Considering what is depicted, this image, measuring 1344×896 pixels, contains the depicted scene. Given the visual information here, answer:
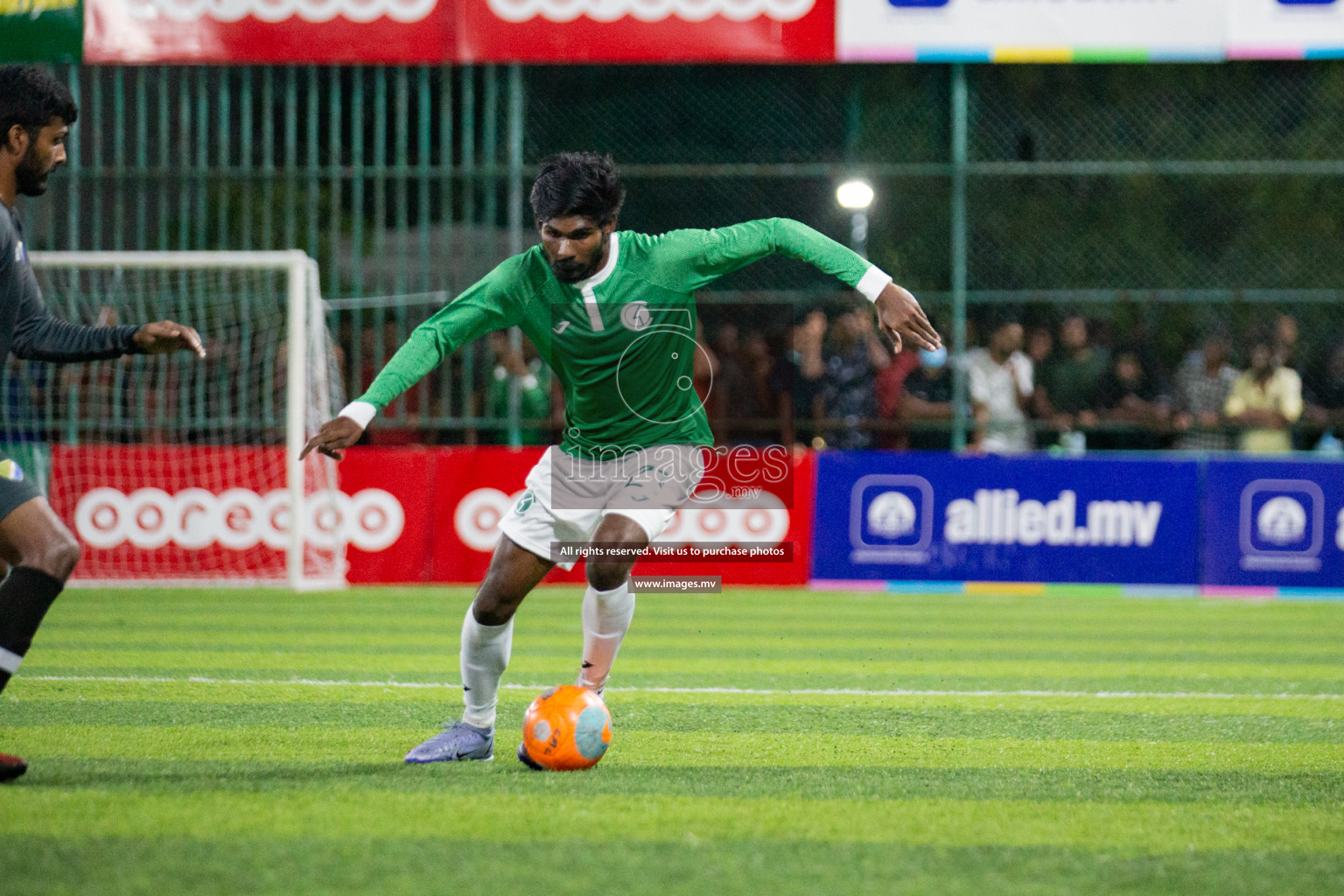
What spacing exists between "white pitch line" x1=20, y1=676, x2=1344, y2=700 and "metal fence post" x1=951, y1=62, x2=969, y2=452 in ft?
22.2

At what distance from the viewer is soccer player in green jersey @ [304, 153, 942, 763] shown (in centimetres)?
506

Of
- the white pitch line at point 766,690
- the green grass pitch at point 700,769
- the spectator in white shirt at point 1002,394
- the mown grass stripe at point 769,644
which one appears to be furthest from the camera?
the spectator in white shirt at point 1002,394

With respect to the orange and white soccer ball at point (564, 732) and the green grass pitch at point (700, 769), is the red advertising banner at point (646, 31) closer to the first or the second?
the green grass pitch at point (700, 769)

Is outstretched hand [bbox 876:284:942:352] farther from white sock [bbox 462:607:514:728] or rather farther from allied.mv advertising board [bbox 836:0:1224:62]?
allied.mv advertising board [bbox 836:0:1224:62]

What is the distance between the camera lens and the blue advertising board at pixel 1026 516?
1345 cm

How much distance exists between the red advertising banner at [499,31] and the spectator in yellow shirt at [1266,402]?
16.4ft

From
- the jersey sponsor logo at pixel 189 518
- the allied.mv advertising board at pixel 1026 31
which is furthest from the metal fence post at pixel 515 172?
the allied.mv advertising board at pixel 1026 31

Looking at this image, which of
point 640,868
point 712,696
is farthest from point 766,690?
point 640,868

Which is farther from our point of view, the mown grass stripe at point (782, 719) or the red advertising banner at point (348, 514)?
the red advertising banner at point (348, 514)

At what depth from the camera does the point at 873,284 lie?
504 cm

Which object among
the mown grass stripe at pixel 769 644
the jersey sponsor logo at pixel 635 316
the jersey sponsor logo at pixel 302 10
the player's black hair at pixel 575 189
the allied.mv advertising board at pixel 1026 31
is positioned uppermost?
the jersey sponsor logo at pixel 302 10

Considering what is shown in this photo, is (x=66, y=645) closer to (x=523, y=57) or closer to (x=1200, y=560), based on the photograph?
(x=523, y=57)

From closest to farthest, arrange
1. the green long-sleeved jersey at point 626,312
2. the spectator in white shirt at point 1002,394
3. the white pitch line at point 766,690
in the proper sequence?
the green long-sleeved jersey at point 626,312 → the white pitch line at point 766,690 → the spectator in white shirt at point 1002,394

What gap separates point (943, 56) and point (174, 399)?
800 cm
